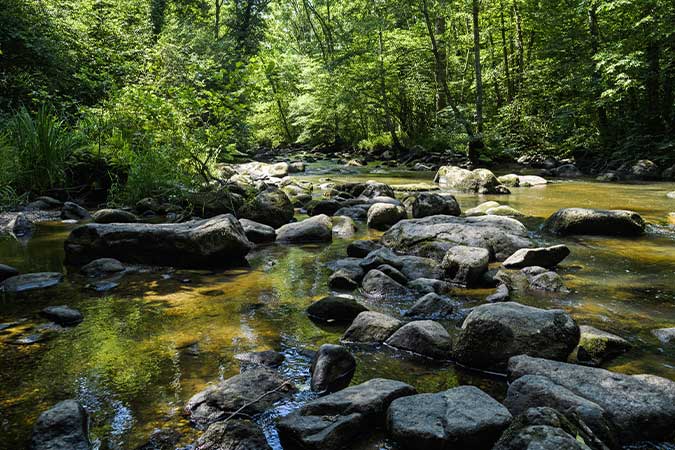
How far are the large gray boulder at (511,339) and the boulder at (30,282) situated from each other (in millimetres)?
4171

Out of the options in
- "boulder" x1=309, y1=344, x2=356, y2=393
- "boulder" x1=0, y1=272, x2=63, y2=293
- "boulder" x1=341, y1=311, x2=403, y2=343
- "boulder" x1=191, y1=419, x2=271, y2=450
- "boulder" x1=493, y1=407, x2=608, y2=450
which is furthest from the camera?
"boulder" x1=0, y1=272, x2=63, y2=293

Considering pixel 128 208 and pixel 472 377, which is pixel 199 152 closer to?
pixel 128 208

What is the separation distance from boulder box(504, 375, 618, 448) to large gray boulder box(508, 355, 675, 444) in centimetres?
12

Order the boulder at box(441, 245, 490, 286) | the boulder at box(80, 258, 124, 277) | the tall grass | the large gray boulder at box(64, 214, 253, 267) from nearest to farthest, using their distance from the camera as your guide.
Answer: the boulder at box(441, 245, 490, 286) < the boulder at box(80, 258, 124, 277) < the large gray boulder at box(64, 214, 253, 267) < the tall grass

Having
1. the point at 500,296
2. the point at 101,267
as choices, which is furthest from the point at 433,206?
the point at 101,267

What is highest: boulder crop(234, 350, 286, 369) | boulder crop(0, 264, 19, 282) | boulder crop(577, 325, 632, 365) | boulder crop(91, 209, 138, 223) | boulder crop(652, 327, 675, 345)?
boulder crop(91, 209, 138, 223)

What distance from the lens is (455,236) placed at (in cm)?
636

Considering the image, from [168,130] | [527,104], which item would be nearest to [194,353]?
[168,130]

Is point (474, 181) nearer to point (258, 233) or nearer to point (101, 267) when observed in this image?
point (258, 233)

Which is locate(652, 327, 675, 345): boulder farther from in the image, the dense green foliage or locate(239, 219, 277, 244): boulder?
the dense green foliage

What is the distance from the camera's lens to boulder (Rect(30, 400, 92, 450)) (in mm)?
2262

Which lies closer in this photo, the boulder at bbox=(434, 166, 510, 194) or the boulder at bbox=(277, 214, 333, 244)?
the boulder at bbox=(277, 214, 333, 244)

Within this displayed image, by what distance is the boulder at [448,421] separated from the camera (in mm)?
2260

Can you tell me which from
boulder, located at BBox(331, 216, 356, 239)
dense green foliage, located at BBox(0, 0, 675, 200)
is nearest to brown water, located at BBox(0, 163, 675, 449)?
boulder, located at BBox(331, 216, 356, 239)
